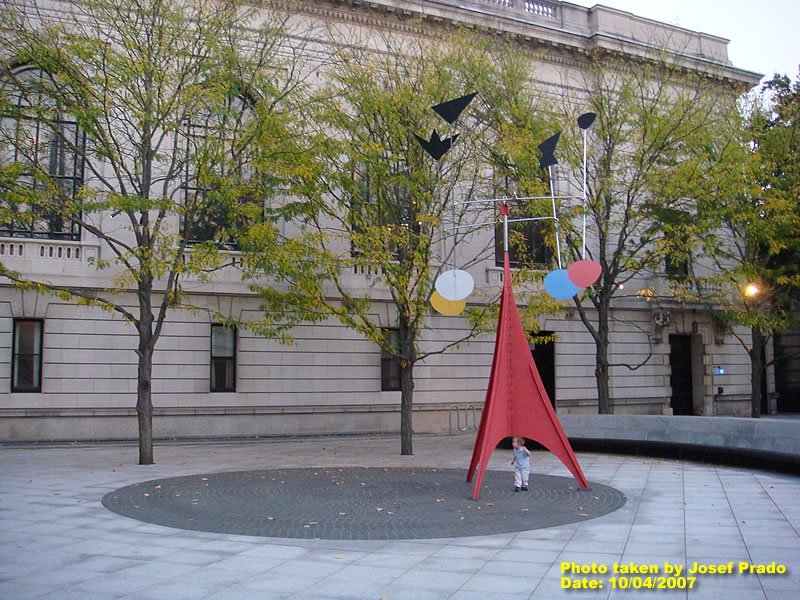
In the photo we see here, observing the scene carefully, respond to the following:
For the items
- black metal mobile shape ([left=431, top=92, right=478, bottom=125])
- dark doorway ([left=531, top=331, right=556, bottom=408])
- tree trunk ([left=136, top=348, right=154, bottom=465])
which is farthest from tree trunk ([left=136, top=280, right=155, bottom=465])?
dark doorway ([left=531, top=331, right=556, bottom=408])

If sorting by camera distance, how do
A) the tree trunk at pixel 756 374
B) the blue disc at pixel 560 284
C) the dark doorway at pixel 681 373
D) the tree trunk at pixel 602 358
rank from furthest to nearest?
1. the dark doorway at pixel 681 373
2. the tree trunk at pixel 756 374
3. the tree trunk at pixel 602 358
4. the blue disc at pixel 560 284

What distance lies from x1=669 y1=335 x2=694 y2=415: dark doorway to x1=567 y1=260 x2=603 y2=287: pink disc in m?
21.8

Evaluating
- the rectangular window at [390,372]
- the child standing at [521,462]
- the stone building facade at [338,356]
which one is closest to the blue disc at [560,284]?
the child standing at [521,462]

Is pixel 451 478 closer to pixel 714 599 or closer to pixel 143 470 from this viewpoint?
pixel 143 470

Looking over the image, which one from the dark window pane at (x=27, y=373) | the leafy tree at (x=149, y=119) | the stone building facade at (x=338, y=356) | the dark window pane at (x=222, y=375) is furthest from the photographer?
the dark window pane at (x=222, y=375)

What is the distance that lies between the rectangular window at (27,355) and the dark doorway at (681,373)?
24170 mm

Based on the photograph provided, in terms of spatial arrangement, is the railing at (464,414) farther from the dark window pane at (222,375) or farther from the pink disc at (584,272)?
the pink disc at (584,272)

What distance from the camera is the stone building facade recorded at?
71.8 feet

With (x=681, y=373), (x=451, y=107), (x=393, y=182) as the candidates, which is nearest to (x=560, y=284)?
(x=451, y=107)

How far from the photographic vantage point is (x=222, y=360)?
78.7 ft

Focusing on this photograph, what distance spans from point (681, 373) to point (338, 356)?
16.1 metres

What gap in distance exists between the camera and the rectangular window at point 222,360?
23859 mm

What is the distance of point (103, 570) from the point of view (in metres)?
7.93

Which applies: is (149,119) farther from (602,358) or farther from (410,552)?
(602,358)
